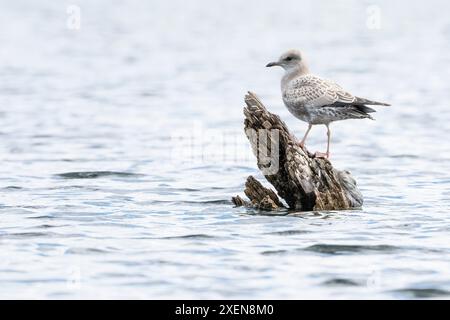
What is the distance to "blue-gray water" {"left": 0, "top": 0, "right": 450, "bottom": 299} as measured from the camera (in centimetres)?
1438

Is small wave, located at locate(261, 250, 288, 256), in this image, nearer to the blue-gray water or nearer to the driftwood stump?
the blue-gray water

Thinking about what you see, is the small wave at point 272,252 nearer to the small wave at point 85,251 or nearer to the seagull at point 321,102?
the small wave at point 85,251

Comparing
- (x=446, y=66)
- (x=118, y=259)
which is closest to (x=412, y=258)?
(x=118, y=259)

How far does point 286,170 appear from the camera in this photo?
17031 millimetres

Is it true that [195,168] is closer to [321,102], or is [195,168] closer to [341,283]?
[321,102]

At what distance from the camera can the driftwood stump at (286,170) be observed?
1691 centimetres

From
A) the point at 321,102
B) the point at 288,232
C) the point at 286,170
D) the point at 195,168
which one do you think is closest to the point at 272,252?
the point at 288,232

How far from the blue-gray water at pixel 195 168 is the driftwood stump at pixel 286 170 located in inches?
11.4

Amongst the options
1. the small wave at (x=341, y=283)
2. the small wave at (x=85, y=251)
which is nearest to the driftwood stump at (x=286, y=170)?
the small wave at (x=85, y=251)

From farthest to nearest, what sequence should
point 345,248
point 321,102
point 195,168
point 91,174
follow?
point 195,168
point 91,174
point 321,102
point 345,248

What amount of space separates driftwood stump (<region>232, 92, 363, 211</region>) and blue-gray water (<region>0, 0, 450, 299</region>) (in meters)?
0.29

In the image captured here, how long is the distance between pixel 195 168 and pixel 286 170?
23.8ft
